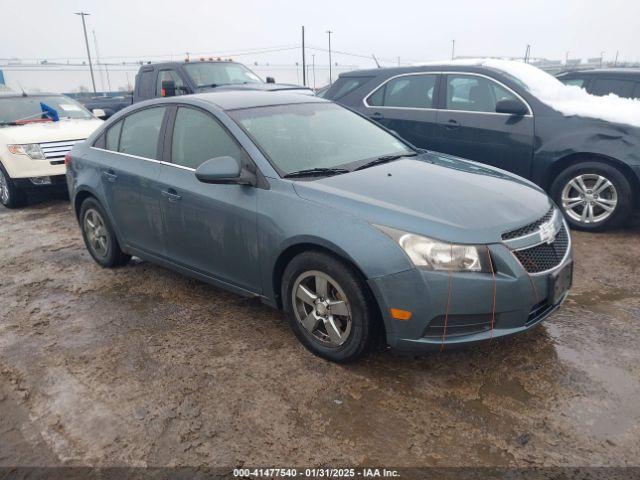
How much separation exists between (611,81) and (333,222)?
691 centimetres

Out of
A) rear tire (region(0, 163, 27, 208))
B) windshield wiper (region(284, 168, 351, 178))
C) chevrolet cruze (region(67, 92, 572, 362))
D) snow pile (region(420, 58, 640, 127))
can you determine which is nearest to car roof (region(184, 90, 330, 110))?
chevrolet cruze (region(67, 92, 572, 362))

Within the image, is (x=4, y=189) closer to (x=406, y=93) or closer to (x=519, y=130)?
(x=406, y=93)

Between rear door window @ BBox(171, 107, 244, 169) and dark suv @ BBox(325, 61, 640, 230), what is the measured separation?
10.6 feet

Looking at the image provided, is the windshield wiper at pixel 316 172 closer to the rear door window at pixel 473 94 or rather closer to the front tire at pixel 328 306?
the front tire at pixel 328 306

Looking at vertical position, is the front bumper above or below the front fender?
below

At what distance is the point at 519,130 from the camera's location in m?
5.58

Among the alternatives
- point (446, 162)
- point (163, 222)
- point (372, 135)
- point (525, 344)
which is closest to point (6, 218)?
point (163, 222)

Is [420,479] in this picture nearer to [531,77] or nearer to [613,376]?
[613,376]

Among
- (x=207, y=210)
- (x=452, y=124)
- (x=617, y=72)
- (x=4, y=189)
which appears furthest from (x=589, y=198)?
(x=4, y=189)

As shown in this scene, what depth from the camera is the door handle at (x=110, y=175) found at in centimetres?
438

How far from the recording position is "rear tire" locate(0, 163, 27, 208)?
741 cm

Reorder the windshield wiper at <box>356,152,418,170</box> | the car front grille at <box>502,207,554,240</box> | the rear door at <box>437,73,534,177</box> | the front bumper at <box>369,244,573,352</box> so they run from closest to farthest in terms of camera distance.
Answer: the front bumper at <box>369,244,573,352</box> → the car front grille at <box>502,207,554,240</box> → the windshield wiper at <box>356,152,418,170</box> → the rear door at <box>437,73,534,177</box>

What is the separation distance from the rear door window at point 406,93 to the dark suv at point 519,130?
12 millimetres

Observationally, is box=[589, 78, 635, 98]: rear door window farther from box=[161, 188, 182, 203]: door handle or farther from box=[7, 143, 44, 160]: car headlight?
box=[7, 143, 44, 160]: car headlight
